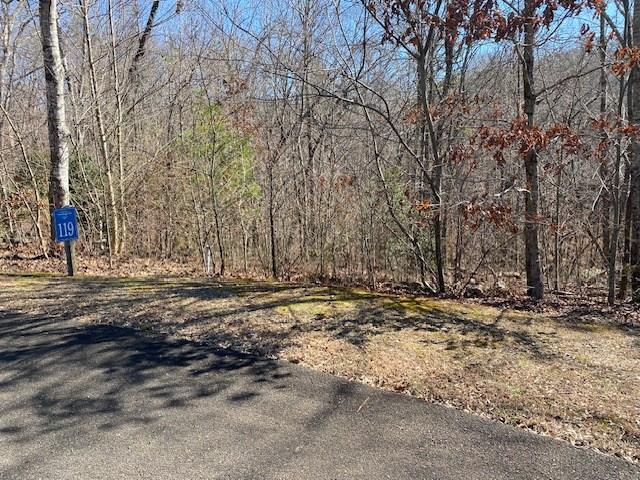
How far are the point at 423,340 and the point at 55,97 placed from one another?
23.7 ft

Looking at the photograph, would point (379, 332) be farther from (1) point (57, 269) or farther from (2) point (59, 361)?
(1) point (57, 269)

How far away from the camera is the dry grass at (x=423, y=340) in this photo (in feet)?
10.00

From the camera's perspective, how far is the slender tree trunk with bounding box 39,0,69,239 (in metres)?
7.41

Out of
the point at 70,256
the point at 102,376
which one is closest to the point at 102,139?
the point at 70,256

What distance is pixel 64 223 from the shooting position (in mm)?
6914

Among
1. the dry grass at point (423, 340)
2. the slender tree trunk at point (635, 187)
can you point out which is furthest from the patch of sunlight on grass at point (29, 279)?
the slender tree trunk at point (635, 187)

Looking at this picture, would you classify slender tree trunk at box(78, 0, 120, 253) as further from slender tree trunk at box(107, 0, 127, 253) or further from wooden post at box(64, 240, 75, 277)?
wooden post at box(64, 240, 75, 277)

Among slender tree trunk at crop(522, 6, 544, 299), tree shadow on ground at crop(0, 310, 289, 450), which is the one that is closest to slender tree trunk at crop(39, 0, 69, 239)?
tree shadow on ground at crop(0, 310, 289, 450)

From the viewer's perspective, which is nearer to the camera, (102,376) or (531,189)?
(102,376)

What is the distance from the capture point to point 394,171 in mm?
8523

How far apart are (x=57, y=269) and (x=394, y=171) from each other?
259 inches

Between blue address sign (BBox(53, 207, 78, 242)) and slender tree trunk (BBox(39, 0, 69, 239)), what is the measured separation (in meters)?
0.81

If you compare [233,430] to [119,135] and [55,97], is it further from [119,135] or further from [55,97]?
[119,135]

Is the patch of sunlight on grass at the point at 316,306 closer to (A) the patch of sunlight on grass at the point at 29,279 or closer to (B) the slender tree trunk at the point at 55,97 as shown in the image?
(A) the patch of sunlight on grass at the point at 29,279
